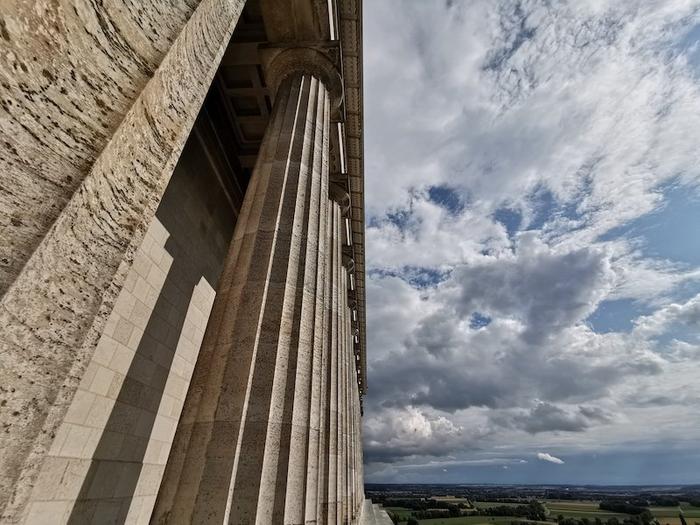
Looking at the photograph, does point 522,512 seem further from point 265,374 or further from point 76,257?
point 76,257

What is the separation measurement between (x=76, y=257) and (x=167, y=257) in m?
9.82

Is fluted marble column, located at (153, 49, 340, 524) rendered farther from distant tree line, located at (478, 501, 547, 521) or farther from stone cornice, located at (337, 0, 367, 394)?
distant tree line, located at (478, 501, 547, 521)

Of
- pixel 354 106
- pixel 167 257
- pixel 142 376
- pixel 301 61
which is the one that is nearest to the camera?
pixel 142 376

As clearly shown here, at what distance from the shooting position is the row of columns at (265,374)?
20.1 feet

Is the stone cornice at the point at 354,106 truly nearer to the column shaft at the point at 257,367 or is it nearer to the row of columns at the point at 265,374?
the row of columns at the point at 265,374

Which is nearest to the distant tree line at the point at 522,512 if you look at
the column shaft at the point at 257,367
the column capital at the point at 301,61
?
the column shaft at the point at 257,367

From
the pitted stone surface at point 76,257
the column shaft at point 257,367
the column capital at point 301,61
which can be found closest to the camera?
the pitted stone surface at point 76,257

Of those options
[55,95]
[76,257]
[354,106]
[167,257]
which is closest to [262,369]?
[76,257]

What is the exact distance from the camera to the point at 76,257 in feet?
9.74

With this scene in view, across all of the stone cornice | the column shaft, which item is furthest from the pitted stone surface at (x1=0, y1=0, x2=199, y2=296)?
the stone cornice

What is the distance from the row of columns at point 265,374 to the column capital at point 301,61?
362 cm

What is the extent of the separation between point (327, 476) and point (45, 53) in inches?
548

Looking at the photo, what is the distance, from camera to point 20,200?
8.50ft

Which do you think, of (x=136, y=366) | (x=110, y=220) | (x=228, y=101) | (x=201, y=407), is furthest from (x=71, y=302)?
(x=228, y=101)
